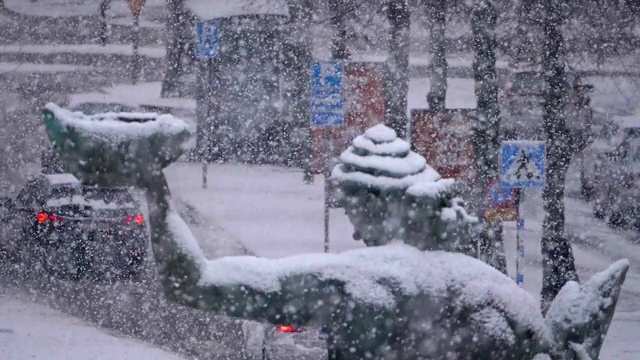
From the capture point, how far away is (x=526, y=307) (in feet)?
9.84

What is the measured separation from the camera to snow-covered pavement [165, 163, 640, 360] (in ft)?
49.9

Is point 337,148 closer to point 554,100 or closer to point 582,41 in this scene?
point 582,41

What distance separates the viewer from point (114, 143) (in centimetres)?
256

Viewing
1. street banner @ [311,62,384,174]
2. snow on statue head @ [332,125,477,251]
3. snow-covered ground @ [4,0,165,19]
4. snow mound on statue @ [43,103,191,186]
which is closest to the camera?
snow mound on statue @ [43,103,191,186]

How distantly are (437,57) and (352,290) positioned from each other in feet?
48.5

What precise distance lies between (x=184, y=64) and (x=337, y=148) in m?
12.8

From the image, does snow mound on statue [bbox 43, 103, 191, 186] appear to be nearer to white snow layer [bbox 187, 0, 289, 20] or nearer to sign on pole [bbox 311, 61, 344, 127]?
sign on pole [bbox 311, 61, 344, 127]

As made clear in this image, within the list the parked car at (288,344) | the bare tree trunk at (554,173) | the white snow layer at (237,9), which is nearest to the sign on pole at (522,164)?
the bare tree trunk at (554,173)

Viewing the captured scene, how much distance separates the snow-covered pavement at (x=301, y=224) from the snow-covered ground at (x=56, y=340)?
16.0ft

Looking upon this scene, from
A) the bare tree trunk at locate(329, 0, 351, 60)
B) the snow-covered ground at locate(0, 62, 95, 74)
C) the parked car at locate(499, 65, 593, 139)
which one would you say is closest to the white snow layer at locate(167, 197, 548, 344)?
the parked car at locate(499, 65, 593, 139)

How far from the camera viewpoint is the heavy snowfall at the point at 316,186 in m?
2.83

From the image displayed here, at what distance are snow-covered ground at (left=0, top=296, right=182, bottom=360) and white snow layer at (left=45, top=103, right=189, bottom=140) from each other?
26.1 ft

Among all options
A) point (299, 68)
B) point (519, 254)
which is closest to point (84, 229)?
point (519, 254)

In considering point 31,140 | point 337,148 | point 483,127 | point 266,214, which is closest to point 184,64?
point 31,140
